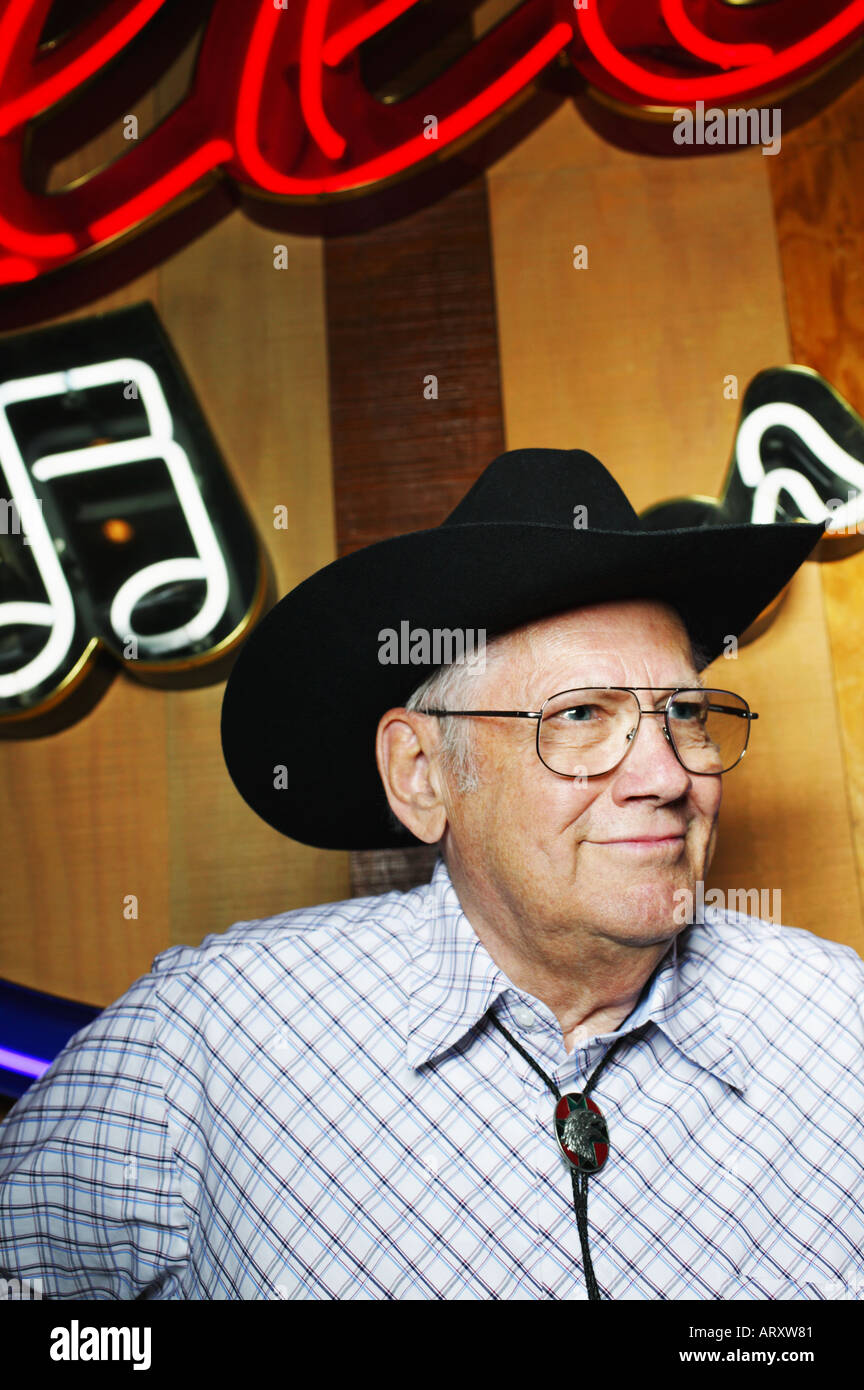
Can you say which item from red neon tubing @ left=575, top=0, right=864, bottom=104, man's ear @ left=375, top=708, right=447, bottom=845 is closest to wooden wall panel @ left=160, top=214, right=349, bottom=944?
man's ear @ left=375, top=708, right=447, bottom=845

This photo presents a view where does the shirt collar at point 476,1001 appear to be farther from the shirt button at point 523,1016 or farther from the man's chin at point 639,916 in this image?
the man's chin at point 639,916

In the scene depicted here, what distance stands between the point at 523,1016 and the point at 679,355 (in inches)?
59.0

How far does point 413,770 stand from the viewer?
157 cm

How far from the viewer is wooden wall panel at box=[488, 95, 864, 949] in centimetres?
209

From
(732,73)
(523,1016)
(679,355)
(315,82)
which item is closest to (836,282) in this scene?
(679,355)

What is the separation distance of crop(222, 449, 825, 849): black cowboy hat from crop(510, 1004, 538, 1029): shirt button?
48 centimetres

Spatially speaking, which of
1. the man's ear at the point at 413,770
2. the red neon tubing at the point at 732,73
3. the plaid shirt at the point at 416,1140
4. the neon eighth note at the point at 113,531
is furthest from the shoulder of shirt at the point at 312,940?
the red neon tubing at the point at 732,73

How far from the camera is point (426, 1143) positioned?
136 centimetres

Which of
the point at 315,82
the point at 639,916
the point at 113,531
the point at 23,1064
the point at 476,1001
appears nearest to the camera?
the point at 639,916

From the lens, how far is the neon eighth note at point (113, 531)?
82.4 inches

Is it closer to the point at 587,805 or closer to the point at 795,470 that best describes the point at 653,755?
the point at 587,805
